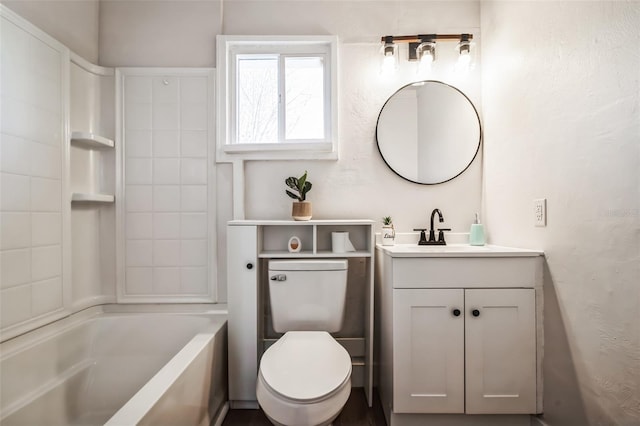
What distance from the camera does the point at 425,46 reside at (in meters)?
1.83

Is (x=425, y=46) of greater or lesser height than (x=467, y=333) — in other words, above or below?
above

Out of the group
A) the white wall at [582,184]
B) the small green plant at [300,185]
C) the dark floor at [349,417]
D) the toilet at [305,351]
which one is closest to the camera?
the white wall at [582,184]

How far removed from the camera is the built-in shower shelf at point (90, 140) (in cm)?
170

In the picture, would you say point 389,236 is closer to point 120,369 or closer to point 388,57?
point 388,57

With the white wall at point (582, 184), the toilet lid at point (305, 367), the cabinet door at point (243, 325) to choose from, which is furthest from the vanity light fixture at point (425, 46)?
the toilet lid at point (305, 367)

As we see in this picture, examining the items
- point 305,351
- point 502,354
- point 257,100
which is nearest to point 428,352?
point 502,354

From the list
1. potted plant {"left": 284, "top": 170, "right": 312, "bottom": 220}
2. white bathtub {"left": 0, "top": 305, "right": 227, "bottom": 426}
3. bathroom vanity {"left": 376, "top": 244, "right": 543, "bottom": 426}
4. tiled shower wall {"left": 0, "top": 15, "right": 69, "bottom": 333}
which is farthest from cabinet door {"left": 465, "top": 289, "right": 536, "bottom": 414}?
tiled shower wall {"left": 0, "top": 15, "right": 69, "bottom": 333}

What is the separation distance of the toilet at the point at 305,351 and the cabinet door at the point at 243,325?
121mm

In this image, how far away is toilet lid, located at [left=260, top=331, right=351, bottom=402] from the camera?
1.16 meters

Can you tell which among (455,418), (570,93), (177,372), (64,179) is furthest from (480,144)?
(64,179)

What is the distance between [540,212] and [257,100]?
170 cm

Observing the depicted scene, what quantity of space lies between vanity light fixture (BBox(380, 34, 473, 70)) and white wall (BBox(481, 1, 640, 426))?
22 cm

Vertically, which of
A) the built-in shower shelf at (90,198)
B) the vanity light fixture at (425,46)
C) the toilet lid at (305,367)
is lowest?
the toilet lid at (305,367)

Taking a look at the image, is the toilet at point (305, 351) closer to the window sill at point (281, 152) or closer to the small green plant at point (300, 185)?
the small green plant at point (300, 185)
